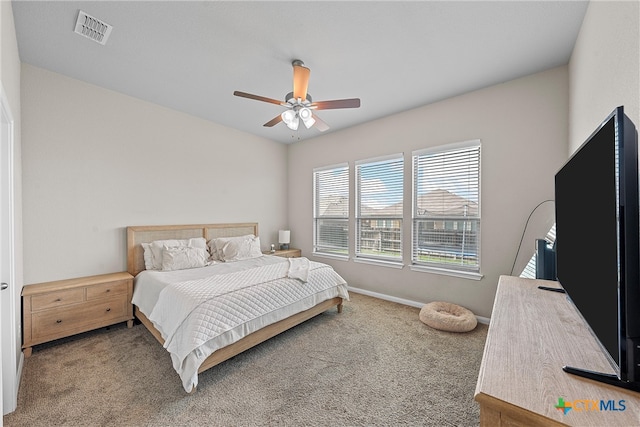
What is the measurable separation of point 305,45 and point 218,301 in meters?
2.38

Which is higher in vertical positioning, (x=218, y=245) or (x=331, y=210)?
(x=331, y=210)

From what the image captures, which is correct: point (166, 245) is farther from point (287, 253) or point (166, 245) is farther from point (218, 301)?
point (287, 253)

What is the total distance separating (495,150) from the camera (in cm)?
303

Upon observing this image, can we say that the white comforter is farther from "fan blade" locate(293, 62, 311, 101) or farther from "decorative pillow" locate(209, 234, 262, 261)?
"fan blade" locate(293, 62, 311, 101)

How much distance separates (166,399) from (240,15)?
9.68 ft

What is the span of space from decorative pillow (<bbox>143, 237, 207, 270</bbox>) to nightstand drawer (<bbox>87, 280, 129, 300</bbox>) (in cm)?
38

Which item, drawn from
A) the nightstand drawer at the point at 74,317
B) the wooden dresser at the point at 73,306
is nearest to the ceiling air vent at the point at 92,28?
the wooden dresser at the point at 73,306

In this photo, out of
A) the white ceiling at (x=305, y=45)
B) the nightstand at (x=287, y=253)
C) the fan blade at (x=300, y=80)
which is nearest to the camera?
the white ceiling at (x=305, y=45)

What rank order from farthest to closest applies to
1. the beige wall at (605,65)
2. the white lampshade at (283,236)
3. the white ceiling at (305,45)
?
the white lampshade at (283,236) < the white ceiling at (305,45) < the beige wall at (605,65)

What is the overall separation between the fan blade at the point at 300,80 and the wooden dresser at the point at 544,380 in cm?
226

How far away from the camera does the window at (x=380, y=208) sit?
3916 mm

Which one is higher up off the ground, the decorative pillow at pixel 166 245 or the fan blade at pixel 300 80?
the fan blade at pixel 300 80

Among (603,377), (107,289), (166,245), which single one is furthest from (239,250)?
(603,377)

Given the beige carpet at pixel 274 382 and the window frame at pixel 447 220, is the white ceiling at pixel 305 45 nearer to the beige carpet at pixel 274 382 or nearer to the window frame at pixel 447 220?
the window frame at pixel 447 220
